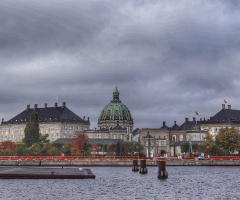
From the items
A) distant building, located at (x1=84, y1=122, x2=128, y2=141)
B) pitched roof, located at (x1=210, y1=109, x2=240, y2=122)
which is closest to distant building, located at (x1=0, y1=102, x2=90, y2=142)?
distant building, located at (x1=84, y1=122, x2=128, y2=141)

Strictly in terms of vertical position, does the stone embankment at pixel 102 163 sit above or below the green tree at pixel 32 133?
below

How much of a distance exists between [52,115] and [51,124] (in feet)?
18.4

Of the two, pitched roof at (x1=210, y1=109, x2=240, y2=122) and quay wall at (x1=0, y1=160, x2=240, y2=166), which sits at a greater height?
pitched roof at (x1=210, y1=109, x2=240, y2=122)

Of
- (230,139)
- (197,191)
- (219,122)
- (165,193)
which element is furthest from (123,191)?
(219,122)

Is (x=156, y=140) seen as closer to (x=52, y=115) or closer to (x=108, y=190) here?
(x=52, y=115)

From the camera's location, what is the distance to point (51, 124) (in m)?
185

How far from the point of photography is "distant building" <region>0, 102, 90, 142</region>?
184m

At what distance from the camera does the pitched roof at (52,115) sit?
186 meters

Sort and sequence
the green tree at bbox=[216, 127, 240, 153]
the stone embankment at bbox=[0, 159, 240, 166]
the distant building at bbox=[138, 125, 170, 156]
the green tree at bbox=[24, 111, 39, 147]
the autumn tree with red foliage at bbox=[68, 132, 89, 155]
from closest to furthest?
the stone embankment at bbox=[0, 159, 240, 166] → the green tree at bbox=[216, 127, 240, 153] → the autumn tree with red foliage at bbox=[68, 132, 89, 155] → the green tree at bbox=[24, 111, 39, 147] → the distant building at bbox=[138, 125, 170, 156]

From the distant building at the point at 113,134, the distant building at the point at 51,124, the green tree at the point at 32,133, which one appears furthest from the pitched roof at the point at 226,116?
the green tree at the point at 32,133

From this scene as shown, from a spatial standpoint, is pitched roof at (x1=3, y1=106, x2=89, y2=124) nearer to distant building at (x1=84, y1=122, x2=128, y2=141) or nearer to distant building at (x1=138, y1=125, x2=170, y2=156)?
distant building at (x1=84, y1=122, x2=128, y2=141)

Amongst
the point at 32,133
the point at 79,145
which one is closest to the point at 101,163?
the point at 79,145

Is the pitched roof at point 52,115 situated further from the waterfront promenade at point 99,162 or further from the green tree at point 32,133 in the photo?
the waterfront promenade at point 99,162

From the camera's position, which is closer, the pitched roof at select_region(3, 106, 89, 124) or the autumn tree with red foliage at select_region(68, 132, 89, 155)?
the autumn tree with red foliage at select_region(68, 132, 89, 155)
